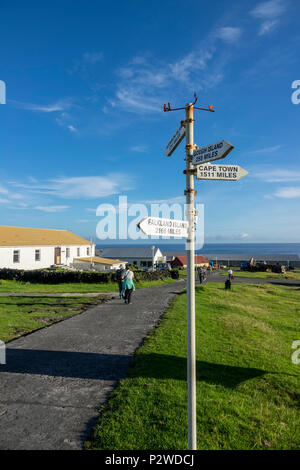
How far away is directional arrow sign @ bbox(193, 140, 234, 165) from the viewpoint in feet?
10.5

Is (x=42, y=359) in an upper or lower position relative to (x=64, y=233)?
lower

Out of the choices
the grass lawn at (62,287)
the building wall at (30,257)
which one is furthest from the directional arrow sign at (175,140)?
the building wall at (30,257)

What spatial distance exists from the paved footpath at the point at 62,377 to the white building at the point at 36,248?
100 ft

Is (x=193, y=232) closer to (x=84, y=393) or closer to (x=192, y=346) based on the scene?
(x=192, y=346)

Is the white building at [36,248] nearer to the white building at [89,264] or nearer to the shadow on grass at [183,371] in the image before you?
the white building at [89,264]

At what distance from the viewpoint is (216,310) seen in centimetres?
1559

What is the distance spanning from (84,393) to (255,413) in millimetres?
3171

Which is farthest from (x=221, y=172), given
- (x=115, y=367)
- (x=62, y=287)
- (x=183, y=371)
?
(x=62, y=287)

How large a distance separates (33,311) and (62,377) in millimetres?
8966

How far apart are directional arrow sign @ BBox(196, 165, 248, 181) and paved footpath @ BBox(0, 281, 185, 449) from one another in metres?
4.04

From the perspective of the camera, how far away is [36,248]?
1662 inches

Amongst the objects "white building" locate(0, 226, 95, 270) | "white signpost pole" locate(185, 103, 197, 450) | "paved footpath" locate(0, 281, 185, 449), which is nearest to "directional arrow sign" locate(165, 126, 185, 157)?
"white signpost pole" locate(185, 103, 197, 450)

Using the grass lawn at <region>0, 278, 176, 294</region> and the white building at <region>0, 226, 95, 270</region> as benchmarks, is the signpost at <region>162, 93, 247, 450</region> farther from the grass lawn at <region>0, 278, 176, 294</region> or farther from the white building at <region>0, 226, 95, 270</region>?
the white building at <region>0, 226, 95, 270</region>
